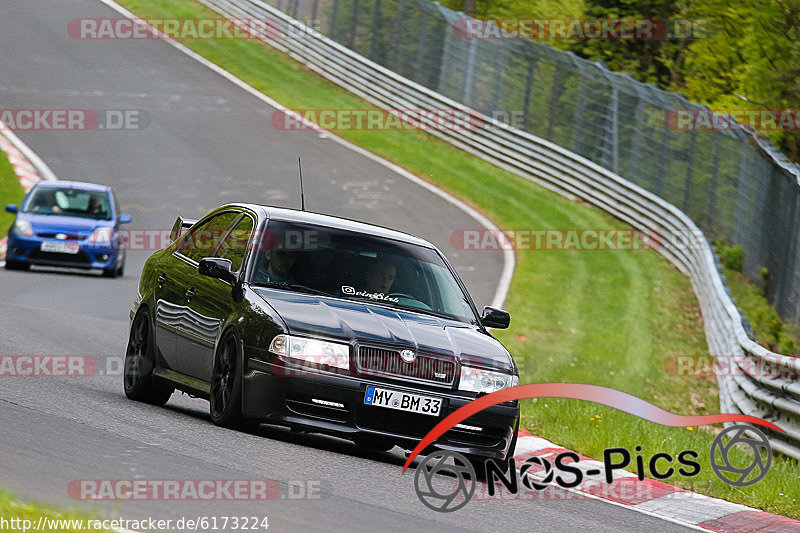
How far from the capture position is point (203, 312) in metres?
9.71

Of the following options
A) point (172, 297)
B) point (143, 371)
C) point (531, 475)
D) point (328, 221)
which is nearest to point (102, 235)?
point (143, 371)

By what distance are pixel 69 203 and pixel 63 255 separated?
1.33m

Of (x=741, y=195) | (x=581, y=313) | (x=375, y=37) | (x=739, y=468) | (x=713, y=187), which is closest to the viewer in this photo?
(x=739, y=468)

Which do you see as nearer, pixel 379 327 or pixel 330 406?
pixel 330 406

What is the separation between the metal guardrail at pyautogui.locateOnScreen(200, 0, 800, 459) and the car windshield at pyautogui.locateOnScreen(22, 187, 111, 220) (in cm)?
1016

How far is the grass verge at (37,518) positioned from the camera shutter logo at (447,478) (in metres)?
2.36

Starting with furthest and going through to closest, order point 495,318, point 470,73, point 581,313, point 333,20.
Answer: point 333,20 < point 470,73 < point 581,313 < point 495,318

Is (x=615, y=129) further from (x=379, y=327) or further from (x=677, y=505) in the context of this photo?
(x=379, y=327)

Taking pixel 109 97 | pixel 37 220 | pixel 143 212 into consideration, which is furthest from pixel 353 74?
pixel 37 220

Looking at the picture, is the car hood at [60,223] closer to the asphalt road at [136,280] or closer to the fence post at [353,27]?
the asphalt road at [136,280]

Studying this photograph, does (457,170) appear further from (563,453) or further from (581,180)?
(563,453)

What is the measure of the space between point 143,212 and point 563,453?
19.6 m

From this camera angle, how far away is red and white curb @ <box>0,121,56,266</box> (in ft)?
99.0

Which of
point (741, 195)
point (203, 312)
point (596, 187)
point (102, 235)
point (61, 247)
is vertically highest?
point (203, 312)
